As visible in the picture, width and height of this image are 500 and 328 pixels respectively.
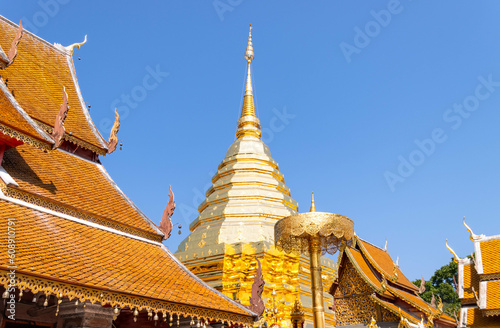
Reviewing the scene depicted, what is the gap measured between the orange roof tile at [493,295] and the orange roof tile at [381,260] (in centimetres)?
292

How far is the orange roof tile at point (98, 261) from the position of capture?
261 inches

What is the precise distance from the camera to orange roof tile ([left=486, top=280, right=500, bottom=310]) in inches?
536

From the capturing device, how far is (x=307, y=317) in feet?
50.2

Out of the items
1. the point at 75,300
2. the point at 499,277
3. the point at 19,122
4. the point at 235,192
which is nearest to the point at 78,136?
the point at 19,122

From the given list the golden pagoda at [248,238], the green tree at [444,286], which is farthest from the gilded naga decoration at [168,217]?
the green tree at [444,286]

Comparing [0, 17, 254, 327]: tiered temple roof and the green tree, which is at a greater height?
the green tree

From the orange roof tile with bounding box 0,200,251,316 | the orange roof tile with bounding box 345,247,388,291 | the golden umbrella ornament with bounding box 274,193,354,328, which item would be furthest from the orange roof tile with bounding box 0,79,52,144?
the orange roof tile with bounding box 345,247,388,291

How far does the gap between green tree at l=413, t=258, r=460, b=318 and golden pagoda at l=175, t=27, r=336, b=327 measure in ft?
85.9

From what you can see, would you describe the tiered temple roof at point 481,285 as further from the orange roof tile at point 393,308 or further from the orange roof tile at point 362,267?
the orange roof tile at point 362,267

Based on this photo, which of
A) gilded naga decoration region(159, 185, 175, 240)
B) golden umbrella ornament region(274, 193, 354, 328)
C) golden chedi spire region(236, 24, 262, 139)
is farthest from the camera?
golden chedi spire region(236, 24, 262, 139)

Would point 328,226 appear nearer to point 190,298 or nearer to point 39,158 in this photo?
point 190,298

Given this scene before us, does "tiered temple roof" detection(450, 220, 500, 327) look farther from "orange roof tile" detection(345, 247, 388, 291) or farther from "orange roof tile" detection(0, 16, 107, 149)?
"orange roof tile" detection(0, 16, 107, 149)

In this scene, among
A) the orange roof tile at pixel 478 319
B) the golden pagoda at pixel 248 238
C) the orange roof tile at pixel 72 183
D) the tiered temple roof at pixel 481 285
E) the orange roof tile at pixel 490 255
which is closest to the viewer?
the orange roof tile at pixel 72 183

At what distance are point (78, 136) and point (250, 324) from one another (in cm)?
576
